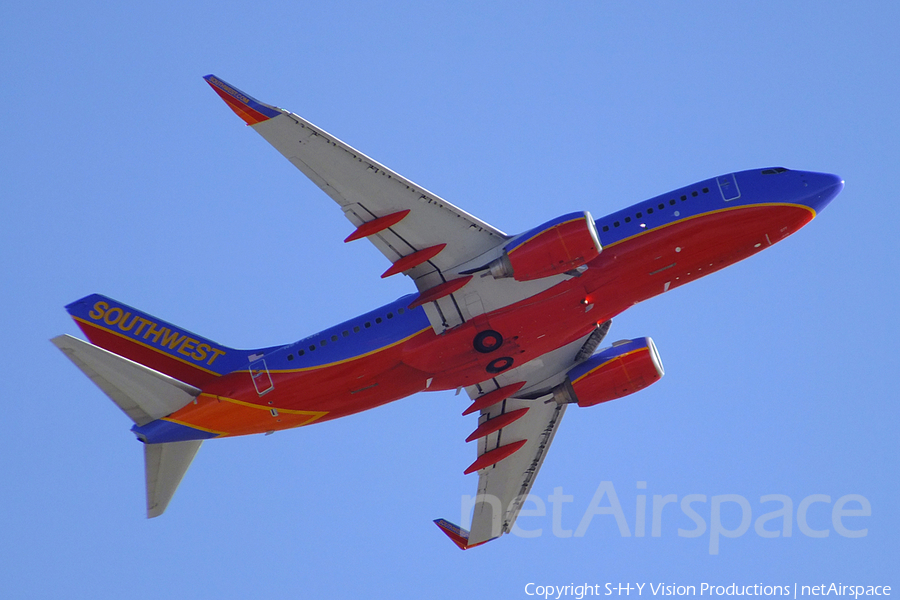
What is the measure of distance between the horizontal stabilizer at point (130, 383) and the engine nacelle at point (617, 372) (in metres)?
16.3

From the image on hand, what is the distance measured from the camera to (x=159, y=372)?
35.9 m

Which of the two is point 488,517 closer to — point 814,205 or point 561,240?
point 561,240

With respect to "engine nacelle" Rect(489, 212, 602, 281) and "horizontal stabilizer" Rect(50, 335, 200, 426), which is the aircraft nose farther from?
"horizontal stabilizer" Rect(50, 335, 200, 426)

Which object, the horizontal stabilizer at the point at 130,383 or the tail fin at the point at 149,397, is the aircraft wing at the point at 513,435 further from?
the horizontal stabilizer at the point at 130,383

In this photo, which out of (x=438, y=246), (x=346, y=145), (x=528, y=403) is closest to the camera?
(x=346, y=145)

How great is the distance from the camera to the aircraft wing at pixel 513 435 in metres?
40.8

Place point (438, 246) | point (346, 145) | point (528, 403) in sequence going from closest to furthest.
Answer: point (346, 145)
point (438, 246)
point (528, 403)

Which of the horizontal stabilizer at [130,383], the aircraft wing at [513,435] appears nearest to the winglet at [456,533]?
the aircraft wing at [513,435]

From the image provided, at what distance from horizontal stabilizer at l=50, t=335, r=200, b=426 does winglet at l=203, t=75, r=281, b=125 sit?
33.0 ft

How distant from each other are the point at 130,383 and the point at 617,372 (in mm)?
A: 19887

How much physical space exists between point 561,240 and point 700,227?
5690 millimetres

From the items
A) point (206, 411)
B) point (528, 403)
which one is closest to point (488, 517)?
point (528, 403)

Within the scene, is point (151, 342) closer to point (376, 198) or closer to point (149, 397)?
point (149, 397)

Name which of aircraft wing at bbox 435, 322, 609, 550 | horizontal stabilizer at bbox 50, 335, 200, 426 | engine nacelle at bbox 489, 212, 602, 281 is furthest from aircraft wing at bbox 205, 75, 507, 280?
horizontal stabilizer at bbox 50, 335, 200, 426
